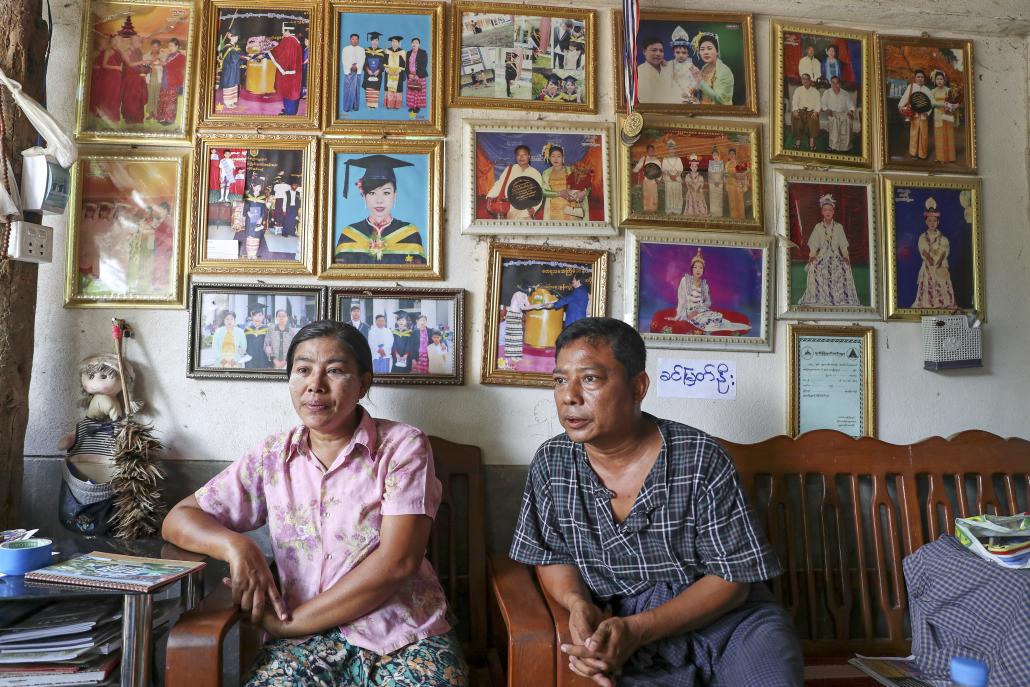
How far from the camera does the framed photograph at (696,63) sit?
270cm

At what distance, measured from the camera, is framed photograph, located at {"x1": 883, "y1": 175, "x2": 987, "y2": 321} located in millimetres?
2758

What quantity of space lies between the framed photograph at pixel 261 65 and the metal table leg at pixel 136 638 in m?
1.69

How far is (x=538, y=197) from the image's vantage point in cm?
263

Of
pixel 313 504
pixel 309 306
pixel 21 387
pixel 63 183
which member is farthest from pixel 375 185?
pixel 21 387

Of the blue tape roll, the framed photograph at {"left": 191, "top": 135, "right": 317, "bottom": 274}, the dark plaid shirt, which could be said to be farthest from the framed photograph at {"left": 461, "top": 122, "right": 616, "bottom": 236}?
the blue tape roll

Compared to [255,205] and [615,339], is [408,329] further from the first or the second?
[615,339]

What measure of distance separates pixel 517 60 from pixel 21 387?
6.78 ft

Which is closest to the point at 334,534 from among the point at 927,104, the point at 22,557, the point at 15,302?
the point at 22,557

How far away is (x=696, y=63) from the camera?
271cm

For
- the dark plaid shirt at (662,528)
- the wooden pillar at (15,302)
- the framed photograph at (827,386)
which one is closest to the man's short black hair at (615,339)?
the dark plaid shirt at (662,528)

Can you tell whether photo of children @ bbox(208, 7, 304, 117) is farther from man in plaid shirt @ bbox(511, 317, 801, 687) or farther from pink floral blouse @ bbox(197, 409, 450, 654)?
man in plaid shirt @ bbox(511, 317, 801, 687)

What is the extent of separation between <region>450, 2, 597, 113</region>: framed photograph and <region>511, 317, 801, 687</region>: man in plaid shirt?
107 cm

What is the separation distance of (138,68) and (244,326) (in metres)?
1.04

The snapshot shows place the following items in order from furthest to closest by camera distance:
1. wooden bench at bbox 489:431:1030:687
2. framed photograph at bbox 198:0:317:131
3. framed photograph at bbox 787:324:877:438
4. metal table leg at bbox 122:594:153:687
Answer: framed photograph at bbox 787:324:877:438, framed photograph at bbox 198:0:317:131, wooden bench at bbox 489:431:1030:687, metal table leg at bbox 122:594:153:687
